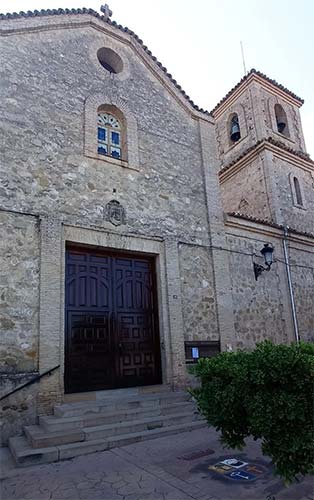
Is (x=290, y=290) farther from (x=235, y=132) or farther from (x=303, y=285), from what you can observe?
(x=235, y=132)

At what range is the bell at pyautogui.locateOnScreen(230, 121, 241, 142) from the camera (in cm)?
1596

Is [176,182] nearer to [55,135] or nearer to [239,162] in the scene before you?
[55,135]

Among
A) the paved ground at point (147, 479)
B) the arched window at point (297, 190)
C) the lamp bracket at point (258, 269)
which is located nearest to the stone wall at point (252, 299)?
the lamp bracket at point (258, 269)

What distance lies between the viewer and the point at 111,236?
766cm

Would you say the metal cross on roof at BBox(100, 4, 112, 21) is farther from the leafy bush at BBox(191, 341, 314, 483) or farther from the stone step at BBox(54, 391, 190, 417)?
the leafy bush at BBox(191, 341, 314, 483)

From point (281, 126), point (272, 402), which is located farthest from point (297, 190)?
point (272, 402)

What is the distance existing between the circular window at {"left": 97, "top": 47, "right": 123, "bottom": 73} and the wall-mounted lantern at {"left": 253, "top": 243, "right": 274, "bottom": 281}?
251 inches

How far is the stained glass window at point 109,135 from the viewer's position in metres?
8.62

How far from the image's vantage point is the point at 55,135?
7730 millimetres

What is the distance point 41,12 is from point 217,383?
30.6 feet

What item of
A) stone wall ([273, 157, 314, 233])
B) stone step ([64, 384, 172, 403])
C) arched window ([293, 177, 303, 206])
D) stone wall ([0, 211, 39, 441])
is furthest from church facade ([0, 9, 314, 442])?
arched window ([293, 177, 303, 206])

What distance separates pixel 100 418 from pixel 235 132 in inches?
549

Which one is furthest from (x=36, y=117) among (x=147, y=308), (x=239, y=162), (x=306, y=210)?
(x=306, y=210)

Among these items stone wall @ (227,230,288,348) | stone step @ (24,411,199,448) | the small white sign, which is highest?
stone wall @ (227,230,288,348)
